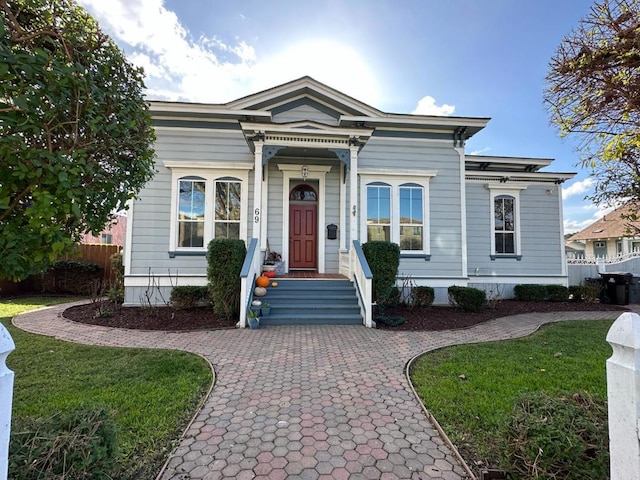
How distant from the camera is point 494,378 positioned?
12.7 feet

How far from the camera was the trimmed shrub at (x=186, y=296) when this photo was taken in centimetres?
793

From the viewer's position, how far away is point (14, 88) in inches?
65.6

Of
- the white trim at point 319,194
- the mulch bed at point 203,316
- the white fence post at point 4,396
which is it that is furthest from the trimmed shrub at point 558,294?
the white fence post at point 4,396

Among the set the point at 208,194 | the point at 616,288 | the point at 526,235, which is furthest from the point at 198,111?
the point at 616,288

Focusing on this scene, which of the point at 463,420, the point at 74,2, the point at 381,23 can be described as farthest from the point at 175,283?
the point at 381,23

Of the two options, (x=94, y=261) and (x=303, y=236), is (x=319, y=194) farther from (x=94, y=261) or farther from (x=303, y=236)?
(x=94, y=261)

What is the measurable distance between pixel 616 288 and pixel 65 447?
14.0m

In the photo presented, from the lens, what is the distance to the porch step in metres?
6.67

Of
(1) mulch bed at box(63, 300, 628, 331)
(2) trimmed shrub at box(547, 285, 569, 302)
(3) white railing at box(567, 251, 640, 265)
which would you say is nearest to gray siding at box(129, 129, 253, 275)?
(1) mulch bed at box(63, 300, 628, 331)

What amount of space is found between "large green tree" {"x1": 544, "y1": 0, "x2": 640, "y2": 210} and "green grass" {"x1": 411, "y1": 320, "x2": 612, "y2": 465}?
206cm

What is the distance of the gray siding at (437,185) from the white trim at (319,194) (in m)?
1.31

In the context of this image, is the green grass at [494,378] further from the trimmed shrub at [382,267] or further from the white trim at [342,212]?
the white trim at [342,212]

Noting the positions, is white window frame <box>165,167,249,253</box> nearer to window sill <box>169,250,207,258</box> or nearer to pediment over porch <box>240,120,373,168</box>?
window sill <box>169,250,207,258</box>

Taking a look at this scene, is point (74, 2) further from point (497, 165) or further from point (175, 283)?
point (497, 165)
